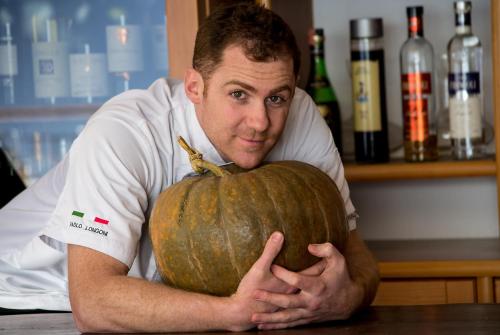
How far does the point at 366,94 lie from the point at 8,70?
0.99 metres

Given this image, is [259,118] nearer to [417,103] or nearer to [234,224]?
[234,224]

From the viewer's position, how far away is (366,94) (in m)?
2.24

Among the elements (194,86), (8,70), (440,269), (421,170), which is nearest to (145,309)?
(194,86)

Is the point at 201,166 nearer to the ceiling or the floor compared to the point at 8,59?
nearer to the floor

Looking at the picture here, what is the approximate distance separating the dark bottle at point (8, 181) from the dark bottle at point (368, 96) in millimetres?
895

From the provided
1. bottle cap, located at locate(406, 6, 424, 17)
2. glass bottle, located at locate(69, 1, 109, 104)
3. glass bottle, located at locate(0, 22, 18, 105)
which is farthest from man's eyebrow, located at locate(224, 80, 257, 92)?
glass bottle, located at locate(0, 22, 18, 105)

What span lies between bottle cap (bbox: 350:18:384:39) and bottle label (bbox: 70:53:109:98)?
69 centimetres

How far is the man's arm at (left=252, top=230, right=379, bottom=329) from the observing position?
123 centimetres

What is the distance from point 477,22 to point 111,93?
0.98 metres

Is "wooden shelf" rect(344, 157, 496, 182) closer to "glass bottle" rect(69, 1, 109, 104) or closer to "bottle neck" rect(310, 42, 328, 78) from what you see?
"bottle neck" rect(310, 42, 328, 78)

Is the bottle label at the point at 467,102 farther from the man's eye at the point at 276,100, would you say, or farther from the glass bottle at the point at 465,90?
the man's eye at the point at 276,100

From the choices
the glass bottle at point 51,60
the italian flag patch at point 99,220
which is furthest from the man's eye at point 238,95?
the glass bottle at point 51,60

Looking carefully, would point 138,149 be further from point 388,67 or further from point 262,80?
point 388,67

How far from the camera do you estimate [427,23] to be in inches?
94.6
